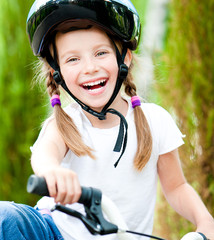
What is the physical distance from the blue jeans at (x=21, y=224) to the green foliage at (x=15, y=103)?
3.07m

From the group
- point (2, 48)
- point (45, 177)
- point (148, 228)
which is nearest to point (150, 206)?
point (148, 228)

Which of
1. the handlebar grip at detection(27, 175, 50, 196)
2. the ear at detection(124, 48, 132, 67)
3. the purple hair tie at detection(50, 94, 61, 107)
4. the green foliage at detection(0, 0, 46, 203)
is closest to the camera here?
the handlebar grip at detection(27, 175, 50, 196)

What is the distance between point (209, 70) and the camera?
401cm

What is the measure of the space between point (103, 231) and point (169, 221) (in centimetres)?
312

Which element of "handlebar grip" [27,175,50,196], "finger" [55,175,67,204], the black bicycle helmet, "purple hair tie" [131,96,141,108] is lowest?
"finger" [55,175,67,204]

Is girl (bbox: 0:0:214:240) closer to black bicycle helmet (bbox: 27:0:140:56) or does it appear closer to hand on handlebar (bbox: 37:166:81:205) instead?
black bicycle helmet (bbox: 27:0:140:56)

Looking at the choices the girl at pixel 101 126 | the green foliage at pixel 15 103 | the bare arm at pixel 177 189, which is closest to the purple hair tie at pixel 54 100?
the girl at pixel 101 126

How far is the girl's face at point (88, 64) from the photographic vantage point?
217 cm

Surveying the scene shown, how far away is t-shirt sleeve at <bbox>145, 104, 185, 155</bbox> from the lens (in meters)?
2.42

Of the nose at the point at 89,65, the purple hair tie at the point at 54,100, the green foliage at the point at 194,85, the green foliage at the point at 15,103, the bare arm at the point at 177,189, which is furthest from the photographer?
the green foliage at the point at 15,103

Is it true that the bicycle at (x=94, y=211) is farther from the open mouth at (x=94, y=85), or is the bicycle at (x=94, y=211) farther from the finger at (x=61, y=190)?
the open mouth at (x=94, y=85)

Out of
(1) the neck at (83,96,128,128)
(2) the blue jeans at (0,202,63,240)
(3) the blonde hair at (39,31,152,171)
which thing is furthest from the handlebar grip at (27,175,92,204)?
(1) the neck at (83,96,128,128)

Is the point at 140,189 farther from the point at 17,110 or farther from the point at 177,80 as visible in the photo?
the point at 17,110

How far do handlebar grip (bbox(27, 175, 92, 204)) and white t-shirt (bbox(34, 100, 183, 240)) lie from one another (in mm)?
848
